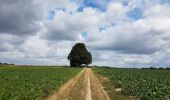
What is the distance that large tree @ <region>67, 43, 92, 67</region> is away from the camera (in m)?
154

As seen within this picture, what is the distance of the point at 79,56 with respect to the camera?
154125 millimetres

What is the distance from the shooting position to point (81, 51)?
156000mm

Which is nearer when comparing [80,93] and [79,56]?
[80,93]

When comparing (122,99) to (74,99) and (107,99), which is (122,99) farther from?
(74,99)

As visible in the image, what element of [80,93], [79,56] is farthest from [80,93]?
[79,56]

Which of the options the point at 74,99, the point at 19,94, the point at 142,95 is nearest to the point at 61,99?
the point at 74,99

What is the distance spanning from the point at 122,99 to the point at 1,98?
381 inches

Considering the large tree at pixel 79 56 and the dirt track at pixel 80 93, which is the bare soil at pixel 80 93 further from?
the large tree at pixel 79 56

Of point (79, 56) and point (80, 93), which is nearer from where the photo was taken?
point (80, 93)

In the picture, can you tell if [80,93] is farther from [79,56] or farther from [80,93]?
[79,56]

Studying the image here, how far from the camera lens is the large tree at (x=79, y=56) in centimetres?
15425

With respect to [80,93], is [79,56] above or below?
above

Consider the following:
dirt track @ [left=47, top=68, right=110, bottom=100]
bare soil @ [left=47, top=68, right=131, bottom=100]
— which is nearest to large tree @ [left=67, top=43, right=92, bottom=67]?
bare soil @ [left=47, top=68, right=131, bottom=100]

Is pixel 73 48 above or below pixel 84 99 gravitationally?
above
